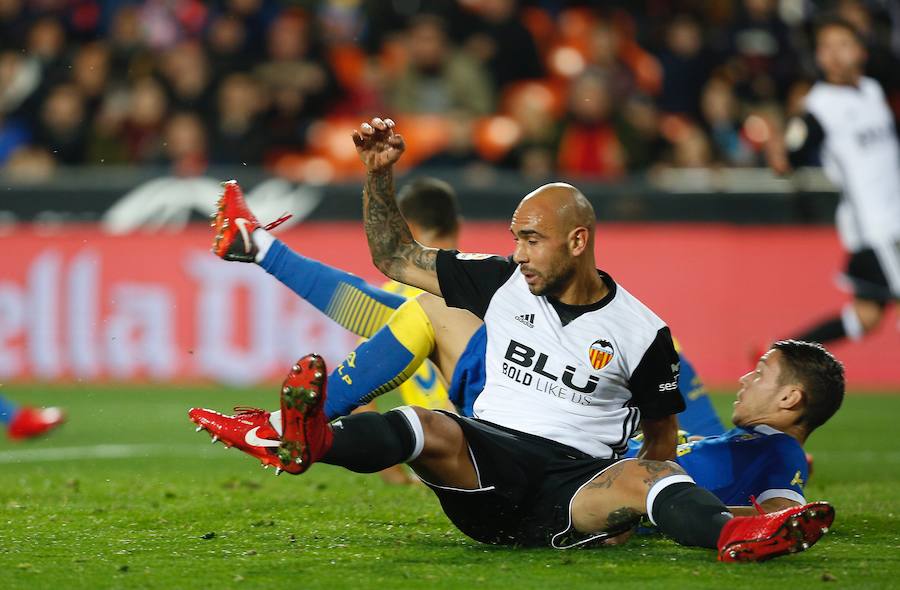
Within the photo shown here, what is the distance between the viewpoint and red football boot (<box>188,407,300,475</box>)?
4454 mm

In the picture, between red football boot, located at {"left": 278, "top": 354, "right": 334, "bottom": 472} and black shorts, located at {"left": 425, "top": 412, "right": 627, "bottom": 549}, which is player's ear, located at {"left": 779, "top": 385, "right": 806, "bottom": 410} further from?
red football boot, located at {"left": 278, "top": 354, "right": 334, "bottom": 472}

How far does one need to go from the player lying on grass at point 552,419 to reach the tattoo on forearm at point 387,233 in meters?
0.14

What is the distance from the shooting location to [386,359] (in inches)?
214

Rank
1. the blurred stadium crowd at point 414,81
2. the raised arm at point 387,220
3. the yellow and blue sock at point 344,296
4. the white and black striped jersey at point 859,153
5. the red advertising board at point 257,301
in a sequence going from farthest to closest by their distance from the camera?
the blurred stadium crowd at point 414,81 → the red advertising board at point 257,301 → the white and black striped jersey at point 859,153 → the yellow and blue sock at point 344,296 → the raised arm at point 387,220

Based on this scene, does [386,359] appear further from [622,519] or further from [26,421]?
[26,421]

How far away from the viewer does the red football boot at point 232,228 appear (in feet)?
18.6

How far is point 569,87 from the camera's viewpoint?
13.9 meters

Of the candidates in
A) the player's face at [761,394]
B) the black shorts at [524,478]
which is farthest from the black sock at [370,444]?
the player's face at [761,394]

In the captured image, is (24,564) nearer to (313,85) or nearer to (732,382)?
(732,382)

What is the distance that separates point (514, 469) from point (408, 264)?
0.88 m

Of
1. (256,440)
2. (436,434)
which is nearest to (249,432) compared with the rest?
(256,440)

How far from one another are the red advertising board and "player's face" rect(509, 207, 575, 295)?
7.00m

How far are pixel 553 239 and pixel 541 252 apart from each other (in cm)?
6

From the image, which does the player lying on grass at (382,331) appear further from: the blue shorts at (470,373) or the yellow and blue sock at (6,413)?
the yellow and blue sock at (6,413)
